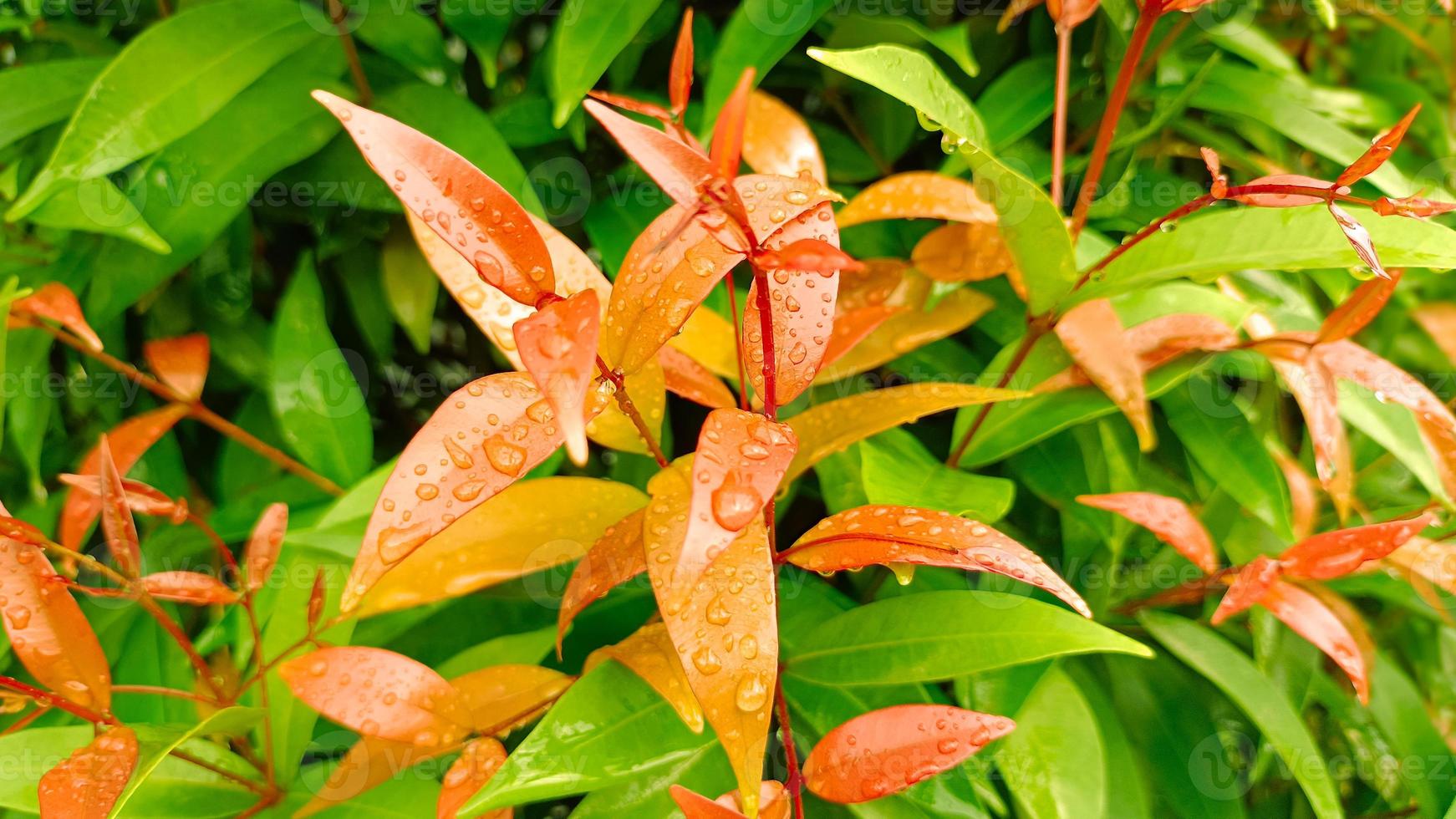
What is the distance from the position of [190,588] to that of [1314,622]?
651 millimetres

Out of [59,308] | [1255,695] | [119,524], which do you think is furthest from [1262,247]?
[59,308]

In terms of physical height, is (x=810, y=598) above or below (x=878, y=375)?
below

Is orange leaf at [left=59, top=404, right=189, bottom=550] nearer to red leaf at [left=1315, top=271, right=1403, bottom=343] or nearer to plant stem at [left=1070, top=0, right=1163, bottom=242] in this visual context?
plant stem at [left=1070, top=0, right=1163, bottom=242]

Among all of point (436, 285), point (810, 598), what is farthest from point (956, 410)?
point (436, 285)

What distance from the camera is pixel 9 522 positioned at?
1.42ft

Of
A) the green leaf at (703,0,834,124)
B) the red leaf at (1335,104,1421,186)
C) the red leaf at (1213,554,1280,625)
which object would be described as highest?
the green leaf at (703,0,834,124)

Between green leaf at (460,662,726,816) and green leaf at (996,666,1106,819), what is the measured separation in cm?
19

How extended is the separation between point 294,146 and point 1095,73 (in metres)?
0.64

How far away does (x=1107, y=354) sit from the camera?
56cm

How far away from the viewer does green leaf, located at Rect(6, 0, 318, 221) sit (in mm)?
605

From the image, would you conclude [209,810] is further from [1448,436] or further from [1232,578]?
[1448,436]

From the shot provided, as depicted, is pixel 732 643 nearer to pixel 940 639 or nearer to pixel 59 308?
pixel 940 639

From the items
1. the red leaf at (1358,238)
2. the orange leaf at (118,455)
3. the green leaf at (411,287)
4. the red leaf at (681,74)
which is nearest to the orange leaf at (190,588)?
the orange leaf at (118,455)

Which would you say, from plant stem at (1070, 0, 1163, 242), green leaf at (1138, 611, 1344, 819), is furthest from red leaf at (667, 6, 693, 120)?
green leaf at (1138, 611, 1344, 819)
